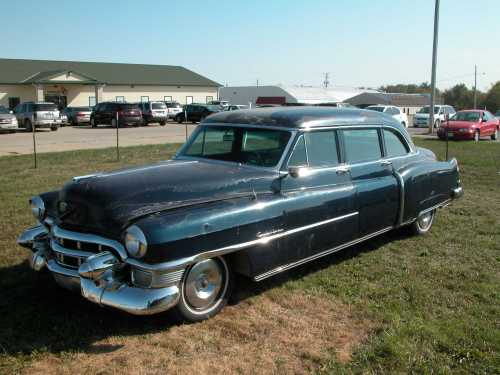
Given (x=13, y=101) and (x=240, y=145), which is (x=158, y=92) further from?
A: (x=240, y=145)

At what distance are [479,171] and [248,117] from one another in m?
9.10

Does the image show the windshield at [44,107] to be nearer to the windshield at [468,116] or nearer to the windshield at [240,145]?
the windshield at [468,116]

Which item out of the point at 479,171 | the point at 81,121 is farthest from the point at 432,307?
the point at 81,121

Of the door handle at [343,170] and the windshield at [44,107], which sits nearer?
the door handle at [343,170]

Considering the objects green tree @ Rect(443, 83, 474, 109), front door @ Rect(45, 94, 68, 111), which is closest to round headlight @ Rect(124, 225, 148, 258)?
front door @ Rect(45, 94, 68, 111)

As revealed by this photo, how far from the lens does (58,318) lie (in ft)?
13.3

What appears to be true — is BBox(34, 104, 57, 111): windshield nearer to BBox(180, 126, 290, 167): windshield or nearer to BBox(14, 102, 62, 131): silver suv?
BBox(14, 102, 62, 131): silver suv

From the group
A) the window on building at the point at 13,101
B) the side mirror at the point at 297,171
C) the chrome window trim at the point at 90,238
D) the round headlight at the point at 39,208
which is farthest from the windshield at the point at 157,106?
the chrome window trim at the point at 90,238

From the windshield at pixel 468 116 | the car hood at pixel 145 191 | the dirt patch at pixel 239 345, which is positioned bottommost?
the dirt patch at pixel 239 345

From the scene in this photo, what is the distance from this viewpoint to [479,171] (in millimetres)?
12289

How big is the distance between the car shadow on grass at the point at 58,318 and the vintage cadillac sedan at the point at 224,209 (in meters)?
0.31

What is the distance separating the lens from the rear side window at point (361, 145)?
5359mm

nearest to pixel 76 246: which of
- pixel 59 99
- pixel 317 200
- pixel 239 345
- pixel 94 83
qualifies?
pixel 239 345

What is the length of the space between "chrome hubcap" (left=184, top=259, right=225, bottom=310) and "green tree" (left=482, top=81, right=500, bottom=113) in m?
72.0
